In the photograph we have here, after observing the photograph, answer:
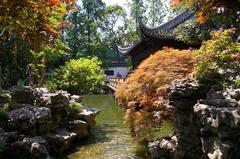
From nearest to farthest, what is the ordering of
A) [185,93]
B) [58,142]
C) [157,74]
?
[185,93] → [157,74] → [58,142]

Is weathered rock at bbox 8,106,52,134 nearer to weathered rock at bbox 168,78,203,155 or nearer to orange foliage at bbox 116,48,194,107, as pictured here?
orange foliage at bbox 116,48,194,107

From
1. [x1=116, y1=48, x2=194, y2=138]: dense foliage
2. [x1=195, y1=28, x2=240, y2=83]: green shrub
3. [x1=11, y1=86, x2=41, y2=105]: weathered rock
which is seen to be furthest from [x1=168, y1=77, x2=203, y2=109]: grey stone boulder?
[x1=11, y1=86, x2=41, y2=105]: weathered rock

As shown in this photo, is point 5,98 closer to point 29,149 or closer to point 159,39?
point 29,149

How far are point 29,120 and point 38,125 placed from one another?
0.31 m

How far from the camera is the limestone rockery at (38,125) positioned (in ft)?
30.6

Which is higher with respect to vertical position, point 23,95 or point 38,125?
point 23,95

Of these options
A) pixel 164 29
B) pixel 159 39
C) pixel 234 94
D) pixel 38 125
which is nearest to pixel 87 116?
pixel 38 125

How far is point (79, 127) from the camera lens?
12.8 m

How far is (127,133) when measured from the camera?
1384cm

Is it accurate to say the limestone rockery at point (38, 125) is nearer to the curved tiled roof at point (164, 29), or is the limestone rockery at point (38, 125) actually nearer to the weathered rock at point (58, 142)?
the weathered rock at point (58, 142)

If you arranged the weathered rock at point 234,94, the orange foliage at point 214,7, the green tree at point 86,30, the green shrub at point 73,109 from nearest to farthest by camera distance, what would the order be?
1. the weathered rock at point 234,94
2. the orange foliage at point 214,7
3. the green shrub at point 73,109
4. the green tree at point 86,30

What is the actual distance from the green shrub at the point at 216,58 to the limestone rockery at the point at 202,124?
0.85 ft

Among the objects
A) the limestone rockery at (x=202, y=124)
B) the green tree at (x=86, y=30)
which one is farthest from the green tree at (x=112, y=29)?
the limestone rockery at (x=202, y=124)

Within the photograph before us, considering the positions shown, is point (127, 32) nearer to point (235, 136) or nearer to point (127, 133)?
point (127, 133)
